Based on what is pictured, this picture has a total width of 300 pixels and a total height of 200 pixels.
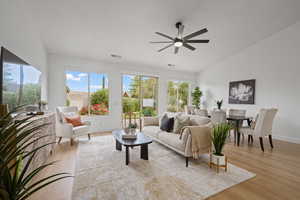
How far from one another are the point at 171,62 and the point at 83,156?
473 centimetres

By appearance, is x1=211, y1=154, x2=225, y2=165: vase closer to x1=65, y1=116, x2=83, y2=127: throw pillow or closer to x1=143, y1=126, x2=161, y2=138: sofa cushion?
x1=143, y1=126, x2=161, y2=138: sofa cushion

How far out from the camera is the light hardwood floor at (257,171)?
179 centimetres

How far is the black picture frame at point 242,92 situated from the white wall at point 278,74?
152 millimetres

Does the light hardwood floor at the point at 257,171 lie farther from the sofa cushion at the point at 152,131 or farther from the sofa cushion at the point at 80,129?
the sofa cushion at the point at 152,131

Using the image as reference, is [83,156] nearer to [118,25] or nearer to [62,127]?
[62,127]

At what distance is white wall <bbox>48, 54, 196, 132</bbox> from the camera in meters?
4.48

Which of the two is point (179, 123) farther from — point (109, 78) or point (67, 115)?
point (109, 78)

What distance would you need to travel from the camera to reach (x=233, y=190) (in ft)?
6.14

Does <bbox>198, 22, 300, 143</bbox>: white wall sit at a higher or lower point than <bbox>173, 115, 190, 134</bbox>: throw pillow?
higher

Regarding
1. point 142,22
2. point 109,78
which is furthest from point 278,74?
point 109,78

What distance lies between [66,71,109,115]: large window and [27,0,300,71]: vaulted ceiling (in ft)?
2.44

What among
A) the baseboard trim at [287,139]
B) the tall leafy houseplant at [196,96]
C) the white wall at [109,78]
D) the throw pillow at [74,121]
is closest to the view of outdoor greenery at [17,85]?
the throw pillow at [74,121]

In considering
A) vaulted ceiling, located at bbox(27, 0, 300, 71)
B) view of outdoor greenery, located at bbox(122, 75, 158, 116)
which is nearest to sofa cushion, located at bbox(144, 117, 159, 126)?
view of outdoor greenery, located at bbox(122, 75, 158, 116)

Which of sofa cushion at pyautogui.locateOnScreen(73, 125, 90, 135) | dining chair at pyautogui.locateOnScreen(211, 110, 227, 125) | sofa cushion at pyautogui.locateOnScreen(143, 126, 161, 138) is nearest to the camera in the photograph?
sofa cushion at pyautogui.locateOnScreen(143, 126, 161, 138)
